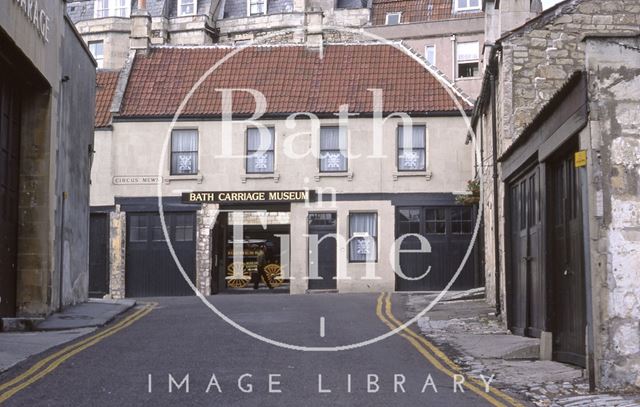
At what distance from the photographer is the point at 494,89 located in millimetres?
21281

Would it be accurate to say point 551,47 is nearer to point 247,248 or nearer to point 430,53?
point 247,248

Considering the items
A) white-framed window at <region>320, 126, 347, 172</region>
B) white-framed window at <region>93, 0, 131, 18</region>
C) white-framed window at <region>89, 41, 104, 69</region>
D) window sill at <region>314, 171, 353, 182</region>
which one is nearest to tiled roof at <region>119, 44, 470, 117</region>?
white-framed window at <region>320, 126, 347, 172</region>

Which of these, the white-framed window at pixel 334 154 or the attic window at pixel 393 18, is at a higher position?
the attic window at pixel 393 18

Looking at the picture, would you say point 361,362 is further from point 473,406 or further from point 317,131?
point 317,131

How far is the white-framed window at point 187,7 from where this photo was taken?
→ 5700 centimetres

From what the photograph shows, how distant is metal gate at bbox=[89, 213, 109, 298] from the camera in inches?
1350

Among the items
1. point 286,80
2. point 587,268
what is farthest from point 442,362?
point 286,80

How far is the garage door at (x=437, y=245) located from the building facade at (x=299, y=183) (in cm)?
3

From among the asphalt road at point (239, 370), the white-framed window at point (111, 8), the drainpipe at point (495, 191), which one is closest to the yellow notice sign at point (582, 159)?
the asphalt road at point (239, 370)

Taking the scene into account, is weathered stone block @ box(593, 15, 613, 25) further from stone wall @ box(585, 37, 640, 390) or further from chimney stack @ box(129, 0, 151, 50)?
chimney stack @ box(129, 0, 151, 50)

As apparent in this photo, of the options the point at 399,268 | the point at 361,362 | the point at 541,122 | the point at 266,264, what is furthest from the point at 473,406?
the point at 266,264

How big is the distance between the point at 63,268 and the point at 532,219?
413 inches

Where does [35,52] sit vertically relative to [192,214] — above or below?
above

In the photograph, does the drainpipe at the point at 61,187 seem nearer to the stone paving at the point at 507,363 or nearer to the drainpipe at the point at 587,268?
the stone paving at the point at 507,363
